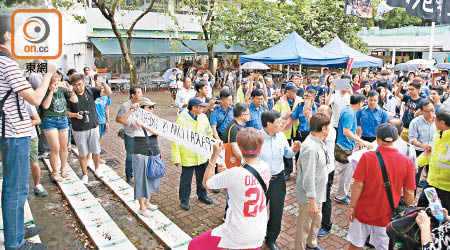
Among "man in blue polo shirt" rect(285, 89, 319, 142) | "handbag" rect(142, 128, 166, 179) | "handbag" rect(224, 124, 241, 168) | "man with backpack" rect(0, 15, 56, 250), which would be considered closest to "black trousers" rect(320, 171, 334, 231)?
"handbag" rect(224, 124, 241, 168)

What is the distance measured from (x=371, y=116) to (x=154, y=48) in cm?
1726

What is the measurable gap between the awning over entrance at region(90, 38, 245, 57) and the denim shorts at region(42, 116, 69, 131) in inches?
493

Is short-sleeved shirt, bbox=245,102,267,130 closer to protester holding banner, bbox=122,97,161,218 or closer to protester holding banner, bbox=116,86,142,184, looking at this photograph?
protester holding banner, bbox=122,97,161,218

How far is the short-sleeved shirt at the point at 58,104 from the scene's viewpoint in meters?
5.18

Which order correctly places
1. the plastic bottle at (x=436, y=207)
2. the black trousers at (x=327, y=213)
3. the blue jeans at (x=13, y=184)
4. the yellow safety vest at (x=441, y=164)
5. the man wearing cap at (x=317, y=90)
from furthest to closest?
the man wearing cap at (x=317, y=90) → the black trousers at (x=327, y=213) → the yellow safety vest at (x=441, y=164) → the blue jeans at (x=13, y=184) → the plastic bottle at (x=436, y=207)

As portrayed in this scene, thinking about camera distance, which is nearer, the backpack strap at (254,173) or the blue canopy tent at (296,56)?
the backpack strap at (254,173)

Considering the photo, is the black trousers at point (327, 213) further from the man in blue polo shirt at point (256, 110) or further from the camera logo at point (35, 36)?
the camera logo at point (35, 36)

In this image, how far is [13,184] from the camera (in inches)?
122

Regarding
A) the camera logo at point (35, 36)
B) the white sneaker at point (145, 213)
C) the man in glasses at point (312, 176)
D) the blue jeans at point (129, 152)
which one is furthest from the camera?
the blue jeans at point (129, 152)

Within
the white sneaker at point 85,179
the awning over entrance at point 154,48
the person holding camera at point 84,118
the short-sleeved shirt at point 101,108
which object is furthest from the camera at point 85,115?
the awning over entrance at point 154,48

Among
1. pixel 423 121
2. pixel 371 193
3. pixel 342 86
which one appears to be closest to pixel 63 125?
pixel 371 193

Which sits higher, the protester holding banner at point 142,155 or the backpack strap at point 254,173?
the backpack strap at point 254,173

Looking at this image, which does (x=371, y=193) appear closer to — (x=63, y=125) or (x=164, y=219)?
(x=164, y=219)

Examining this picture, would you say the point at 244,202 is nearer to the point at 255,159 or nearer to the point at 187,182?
the point at 255,159
